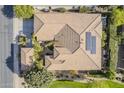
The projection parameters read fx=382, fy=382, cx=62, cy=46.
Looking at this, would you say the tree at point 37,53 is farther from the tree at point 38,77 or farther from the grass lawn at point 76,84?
the grass lawn at point 76,84

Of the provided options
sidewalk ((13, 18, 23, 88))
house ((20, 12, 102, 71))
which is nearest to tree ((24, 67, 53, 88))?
house ((20, 12, 102, 71))

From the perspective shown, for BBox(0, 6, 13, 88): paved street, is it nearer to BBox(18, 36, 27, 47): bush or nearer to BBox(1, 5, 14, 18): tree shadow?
BBox(1, 5, 14, 18): tree shadow

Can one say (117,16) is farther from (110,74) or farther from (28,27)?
(28,27)

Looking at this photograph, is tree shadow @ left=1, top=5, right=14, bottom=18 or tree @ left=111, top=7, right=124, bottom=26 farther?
tree shadow @ left=1, top=5, right=14, bottom=18

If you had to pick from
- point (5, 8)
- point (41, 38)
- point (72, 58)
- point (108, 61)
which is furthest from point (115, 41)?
point (5, 8)

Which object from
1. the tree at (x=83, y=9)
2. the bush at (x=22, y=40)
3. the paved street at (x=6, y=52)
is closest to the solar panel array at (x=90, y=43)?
the tree at (x=83, y=9)

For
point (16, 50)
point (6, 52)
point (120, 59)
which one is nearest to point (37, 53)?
point (16, 50)

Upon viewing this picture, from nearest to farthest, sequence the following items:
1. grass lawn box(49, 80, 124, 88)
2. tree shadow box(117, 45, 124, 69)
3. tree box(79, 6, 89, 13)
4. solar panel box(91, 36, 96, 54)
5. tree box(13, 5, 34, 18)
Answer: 1. tree box(13, 5, 34, 18)
2. solar panel box(91, 36, 96, 54)
3. tree box(79, 6, 89, 13)
4. grass lawn box(49, 80, 124, 88)
5. tree shadow box(117, 45, 124, 69)
